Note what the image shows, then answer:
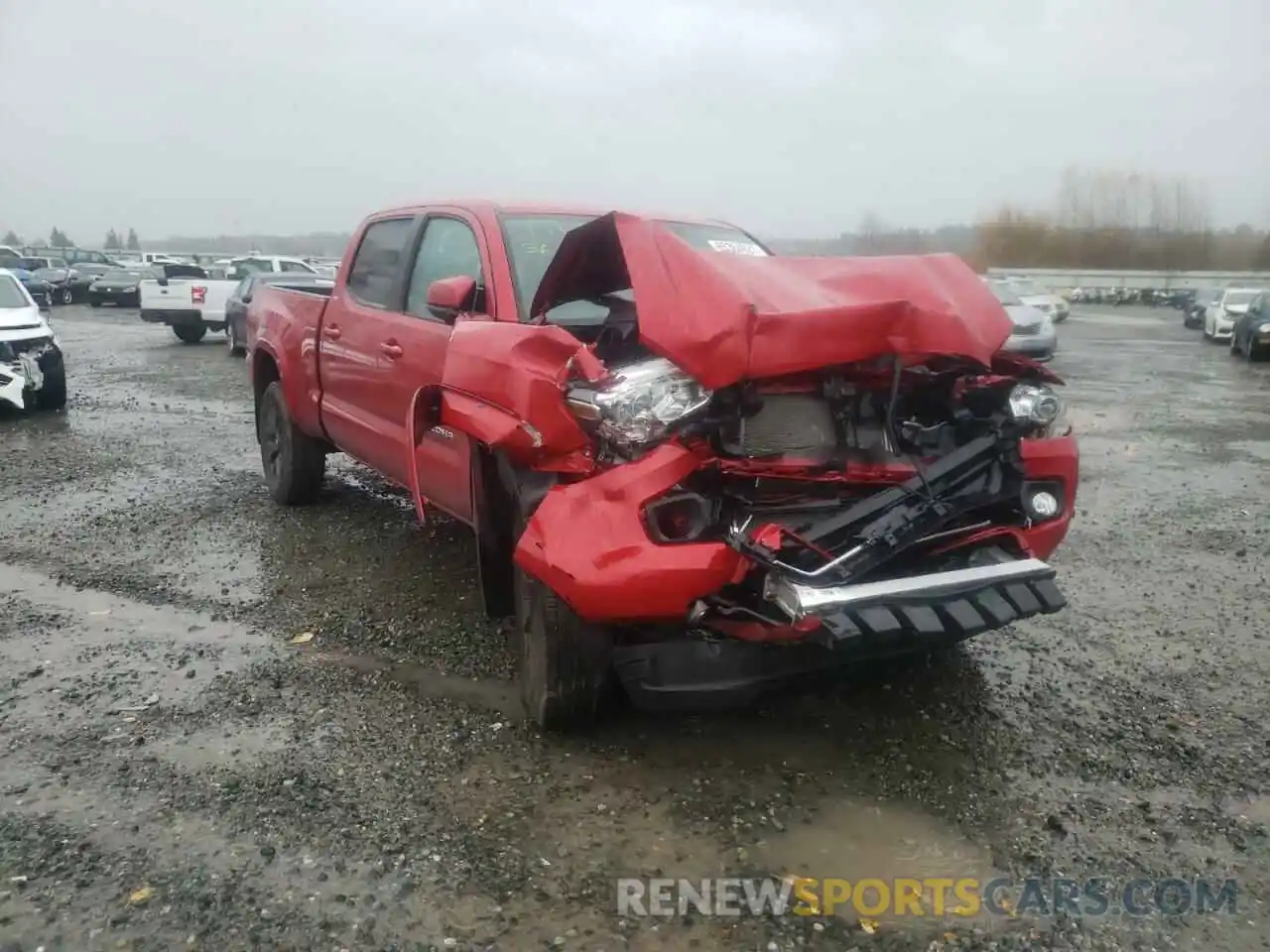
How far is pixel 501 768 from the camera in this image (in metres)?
3.53

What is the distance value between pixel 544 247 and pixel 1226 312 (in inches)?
1093

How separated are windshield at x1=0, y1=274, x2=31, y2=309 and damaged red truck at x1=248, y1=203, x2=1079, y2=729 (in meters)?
9.85

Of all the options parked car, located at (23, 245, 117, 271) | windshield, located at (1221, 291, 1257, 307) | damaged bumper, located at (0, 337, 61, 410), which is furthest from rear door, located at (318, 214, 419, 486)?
parked car, located at (23, 245, 117, 271)

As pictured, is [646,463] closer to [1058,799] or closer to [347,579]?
[1058,799]

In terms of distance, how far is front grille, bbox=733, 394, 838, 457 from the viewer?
333cm

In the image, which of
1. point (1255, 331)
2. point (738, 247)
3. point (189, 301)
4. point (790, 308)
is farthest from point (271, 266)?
point (790, 308)

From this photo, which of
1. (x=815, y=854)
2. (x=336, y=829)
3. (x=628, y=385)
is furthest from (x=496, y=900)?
(x=628, y=385)

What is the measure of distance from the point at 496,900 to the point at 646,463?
1261 mm

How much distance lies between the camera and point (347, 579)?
18.6 feet

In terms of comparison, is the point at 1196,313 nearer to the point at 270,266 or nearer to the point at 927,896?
the point at 270,266

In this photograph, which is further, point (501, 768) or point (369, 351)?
point (369, 351)

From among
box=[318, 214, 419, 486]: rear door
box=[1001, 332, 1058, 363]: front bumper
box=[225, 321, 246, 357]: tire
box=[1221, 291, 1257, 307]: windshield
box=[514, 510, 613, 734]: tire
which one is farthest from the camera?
box=[1221, 291, 1257, 307]: windshield

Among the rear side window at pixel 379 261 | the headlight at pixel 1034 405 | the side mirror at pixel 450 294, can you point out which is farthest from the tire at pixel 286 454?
the headlight at pixel 1034 405

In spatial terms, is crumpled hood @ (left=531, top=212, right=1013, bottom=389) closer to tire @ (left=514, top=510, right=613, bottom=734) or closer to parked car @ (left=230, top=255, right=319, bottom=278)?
tire @ (left=514, top=510, right=613, bottom=734)
